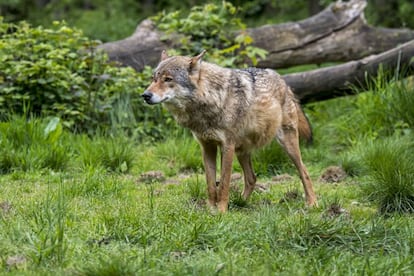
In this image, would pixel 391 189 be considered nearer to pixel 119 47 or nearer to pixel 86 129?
pixel 86 129

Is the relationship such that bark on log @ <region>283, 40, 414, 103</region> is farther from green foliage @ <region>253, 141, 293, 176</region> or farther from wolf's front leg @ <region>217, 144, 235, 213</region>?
wolf's front leg @ <region>217, 144, 235, 213</region>

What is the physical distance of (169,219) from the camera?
531cm

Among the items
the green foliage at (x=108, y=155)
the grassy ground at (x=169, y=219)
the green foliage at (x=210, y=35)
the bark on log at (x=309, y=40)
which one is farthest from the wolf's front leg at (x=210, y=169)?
the bark on log at (x=309, y=40)

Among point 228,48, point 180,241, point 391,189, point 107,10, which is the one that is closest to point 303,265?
point 180,241

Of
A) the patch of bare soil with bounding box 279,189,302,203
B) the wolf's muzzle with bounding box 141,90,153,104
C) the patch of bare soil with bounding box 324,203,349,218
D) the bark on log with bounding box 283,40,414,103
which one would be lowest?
the patch of bare soil with bounding box 279,189,302,203

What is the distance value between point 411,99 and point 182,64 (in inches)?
166

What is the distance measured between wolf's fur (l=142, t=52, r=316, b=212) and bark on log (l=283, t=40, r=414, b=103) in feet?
9.33

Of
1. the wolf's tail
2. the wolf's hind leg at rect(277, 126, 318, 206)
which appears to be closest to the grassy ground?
the wolf's hind leg at rect(277, 126, 318, 206)

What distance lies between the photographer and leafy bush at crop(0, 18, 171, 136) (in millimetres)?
9430

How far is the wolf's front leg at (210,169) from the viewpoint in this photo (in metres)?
6.57

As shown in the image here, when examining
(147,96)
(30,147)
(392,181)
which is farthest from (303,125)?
(30,147)

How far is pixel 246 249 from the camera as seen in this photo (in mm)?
4621

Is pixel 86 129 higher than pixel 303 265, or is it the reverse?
pixel 303 265

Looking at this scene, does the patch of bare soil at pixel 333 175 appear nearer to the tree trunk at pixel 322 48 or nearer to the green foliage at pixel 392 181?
the green foliage at pixel 392 181
